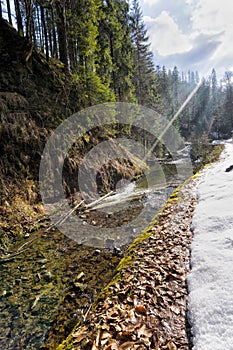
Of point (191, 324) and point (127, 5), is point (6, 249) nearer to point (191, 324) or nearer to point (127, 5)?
point (191, 324)

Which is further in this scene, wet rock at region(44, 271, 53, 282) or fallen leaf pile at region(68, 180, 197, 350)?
wet rock at region(44, 271, 53, 282)

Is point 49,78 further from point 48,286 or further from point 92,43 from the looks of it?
point 48,286

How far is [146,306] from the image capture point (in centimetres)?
273

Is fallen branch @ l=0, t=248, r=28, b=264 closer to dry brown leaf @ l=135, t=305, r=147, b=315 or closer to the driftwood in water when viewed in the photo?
the driftwood in water

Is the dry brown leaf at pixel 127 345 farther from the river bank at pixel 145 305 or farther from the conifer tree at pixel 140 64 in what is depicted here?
the conifer tree at pixel 140 64

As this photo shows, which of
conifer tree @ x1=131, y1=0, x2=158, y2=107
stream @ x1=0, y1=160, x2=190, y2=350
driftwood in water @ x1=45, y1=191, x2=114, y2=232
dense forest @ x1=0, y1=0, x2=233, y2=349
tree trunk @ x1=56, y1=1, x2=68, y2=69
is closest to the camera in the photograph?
stream @ x1=0, y1=160, x2=190, y2=350

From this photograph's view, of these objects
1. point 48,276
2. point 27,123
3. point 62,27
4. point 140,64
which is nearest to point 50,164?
point 27,123

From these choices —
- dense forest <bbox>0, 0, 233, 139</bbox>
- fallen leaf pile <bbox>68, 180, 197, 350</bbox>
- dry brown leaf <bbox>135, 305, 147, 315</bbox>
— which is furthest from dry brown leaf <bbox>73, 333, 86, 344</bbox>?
dense forest <bbox>0, 0, 233, 139</bbox>

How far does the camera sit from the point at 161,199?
10352 millimetres

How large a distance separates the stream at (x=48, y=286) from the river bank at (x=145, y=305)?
930 mm

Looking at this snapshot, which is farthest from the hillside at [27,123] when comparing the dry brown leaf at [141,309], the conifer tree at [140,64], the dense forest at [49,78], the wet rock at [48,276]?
the conifer tree at [140,64]

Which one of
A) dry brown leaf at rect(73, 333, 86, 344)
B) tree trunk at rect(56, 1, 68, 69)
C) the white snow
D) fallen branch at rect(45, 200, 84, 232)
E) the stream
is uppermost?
tree trunk at rect(56, 1, 68, 69)

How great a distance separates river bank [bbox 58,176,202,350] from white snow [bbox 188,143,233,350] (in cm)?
16

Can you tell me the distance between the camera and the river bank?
7.41 feet
